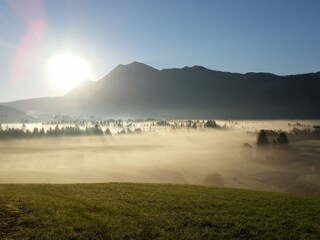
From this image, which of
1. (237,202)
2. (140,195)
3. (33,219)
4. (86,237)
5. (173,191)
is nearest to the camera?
(86,237)

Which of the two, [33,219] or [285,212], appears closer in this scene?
[33,219]

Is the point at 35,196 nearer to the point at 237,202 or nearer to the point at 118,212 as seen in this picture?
the point at 118,212

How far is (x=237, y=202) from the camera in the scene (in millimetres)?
37281

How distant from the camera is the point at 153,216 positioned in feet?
102

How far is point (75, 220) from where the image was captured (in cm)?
2858

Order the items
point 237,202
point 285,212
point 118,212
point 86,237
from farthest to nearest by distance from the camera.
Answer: point 237,202, point 285,212, point 118,212, point 86,237

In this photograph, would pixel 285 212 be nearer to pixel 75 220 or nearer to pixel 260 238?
pixel 260 238

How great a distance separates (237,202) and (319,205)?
775 centimetres

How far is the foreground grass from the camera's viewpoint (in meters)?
26.6

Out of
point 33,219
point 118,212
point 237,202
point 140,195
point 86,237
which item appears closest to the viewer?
point 86,237

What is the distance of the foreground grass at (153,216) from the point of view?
26625 millimetres

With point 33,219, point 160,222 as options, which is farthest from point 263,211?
point 33,219

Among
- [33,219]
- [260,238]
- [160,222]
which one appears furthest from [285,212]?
[33,219]

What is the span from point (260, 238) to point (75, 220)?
12.8 metres
